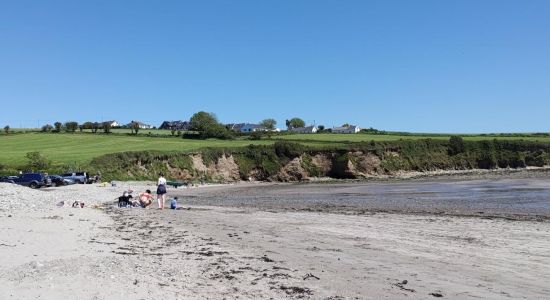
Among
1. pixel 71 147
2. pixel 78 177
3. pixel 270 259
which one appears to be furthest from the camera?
pixel 71 147

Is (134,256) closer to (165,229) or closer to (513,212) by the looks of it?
(165,229)

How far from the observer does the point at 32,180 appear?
45.5m

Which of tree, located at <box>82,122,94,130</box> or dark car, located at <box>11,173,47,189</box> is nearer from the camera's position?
dark car, located at <box>11,173,47,189</box>

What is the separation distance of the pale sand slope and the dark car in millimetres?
27545

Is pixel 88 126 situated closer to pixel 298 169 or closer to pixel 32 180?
pixel 298 169

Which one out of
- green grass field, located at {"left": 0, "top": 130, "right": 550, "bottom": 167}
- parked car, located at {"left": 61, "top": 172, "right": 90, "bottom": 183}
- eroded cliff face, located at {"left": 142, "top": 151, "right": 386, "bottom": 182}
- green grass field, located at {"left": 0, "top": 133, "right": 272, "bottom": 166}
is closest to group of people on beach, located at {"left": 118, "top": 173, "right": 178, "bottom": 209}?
parked car, located at {"left": 61, "top": 172, "right": 90, "bottom": 183}

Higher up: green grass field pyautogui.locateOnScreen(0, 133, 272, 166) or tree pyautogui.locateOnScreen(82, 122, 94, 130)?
tree pyautogui.locateOnScreen(82, 122, 94, 130)

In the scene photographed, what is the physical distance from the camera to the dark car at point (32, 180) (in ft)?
149

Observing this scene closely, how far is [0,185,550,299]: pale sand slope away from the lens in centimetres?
902

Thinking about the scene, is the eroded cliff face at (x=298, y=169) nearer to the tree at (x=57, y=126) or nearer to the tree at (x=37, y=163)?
the tree at (x=37, y=163)

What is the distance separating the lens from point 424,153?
83562mm

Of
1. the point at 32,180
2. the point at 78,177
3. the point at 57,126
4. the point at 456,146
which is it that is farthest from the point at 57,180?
the point at 57,126

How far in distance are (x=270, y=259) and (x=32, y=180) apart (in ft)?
131

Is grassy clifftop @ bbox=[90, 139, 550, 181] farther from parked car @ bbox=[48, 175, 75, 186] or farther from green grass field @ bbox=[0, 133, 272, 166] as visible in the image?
parked car @ bbox=[48, 175, 75, 186]
